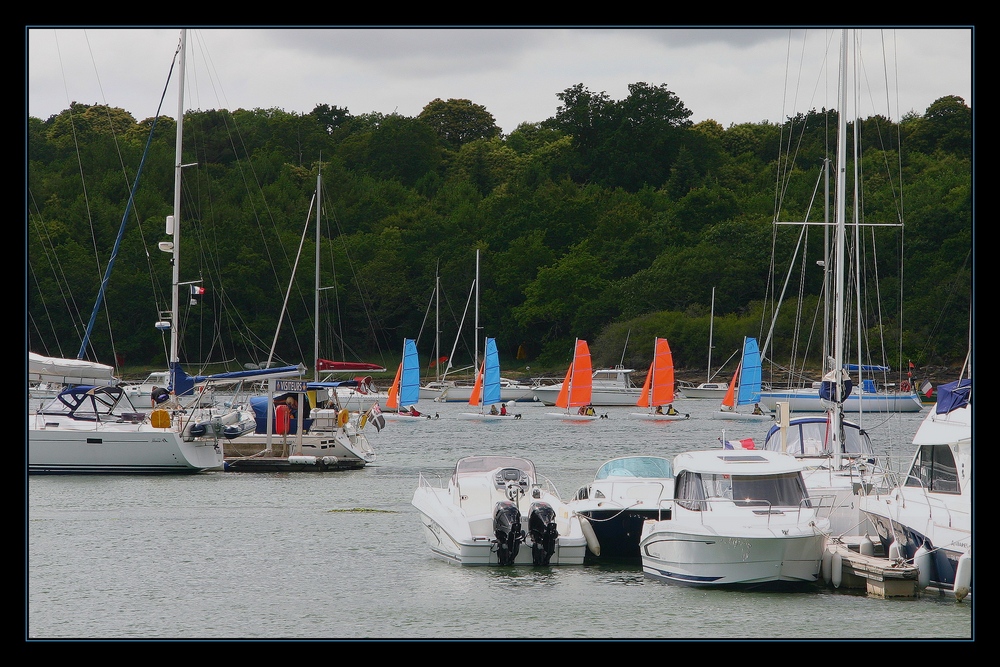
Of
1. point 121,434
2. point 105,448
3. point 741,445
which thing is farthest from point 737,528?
point 105,448

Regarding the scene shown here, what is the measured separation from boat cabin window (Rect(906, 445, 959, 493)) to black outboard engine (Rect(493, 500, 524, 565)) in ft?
21.5

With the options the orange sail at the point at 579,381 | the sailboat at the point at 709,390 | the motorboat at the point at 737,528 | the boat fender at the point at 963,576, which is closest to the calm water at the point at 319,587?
the boat fender at the point at 963,576

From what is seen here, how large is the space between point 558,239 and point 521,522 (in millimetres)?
91232

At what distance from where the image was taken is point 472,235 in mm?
109250

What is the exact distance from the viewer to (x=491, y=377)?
2354 inches

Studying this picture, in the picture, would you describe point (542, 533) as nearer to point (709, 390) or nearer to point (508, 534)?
point (508, 534)

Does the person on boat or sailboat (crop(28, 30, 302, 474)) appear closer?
sailboat (crop(28, 30, 302, 474))

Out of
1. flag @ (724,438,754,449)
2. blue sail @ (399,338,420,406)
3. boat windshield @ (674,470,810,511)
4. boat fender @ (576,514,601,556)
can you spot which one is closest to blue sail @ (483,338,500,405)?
blue sail @ (399,338,420,406)

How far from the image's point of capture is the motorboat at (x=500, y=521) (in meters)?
19.0

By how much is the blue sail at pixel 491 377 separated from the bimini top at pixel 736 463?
39.9 metres

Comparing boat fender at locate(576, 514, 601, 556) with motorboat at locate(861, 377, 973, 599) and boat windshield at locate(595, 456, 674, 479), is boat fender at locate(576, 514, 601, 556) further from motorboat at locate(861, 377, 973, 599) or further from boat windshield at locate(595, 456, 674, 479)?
motorboat at locate(861, 377, 973, 599)

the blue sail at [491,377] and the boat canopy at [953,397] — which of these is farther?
the blue sail at [491,377]

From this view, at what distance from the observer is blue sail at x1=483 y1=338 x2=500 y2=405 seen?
2299 inches

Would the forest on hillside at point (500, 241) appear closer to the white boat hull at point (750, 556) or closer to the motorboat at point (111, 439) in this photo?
the motorboat at point (111, 439)
